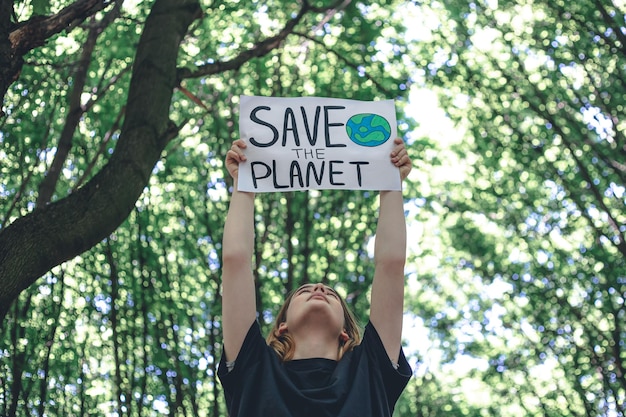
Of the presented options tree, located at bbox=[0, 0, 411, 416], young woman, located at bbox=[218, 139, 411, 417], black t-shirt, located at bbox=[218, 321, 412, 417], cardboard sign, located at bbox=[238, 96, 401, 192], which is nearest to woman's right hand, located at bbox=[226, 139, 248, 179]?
cardboard sign, located at bbox=[238, 96, 401, 192]

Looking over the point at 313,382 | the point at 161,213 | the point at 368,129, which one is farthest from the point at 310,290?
the point at 161,213

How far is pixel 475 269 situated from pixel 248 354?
34.3ft

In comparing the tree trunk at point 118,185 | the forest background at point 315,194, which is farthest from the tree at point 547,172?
the tree trunk at point 118,185

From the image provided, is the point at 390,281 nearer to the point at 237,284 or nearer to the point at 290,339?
the point at 290,339

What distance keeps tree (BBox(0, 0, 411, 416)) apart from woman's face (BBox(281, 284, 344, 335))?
331 cm

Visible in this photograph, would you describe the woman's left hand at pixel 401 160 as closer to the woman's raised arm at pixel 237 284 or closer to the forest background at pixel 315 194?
the woman's raised arm at pixel 237 284

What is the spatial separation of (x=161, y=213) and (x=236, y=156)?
6244 mm

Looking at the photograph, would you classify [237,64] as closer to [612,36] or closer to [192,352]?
[192,352]

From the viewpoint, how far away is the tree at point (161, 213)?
27.8 feet

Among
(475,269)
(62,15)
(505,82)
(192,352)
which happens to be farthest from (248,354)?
(475,269)

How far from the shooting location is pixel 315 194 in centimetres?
1054

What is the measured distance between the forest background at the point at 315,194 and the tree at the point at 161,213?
28 millimetres

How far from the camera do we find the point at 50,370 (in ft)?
29.8

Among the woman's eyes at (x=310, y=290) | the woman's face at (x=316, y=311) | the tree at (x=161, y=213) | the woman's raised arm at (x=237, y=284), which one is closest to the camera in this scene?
the woman's raised arm at (x=237, y=284)
